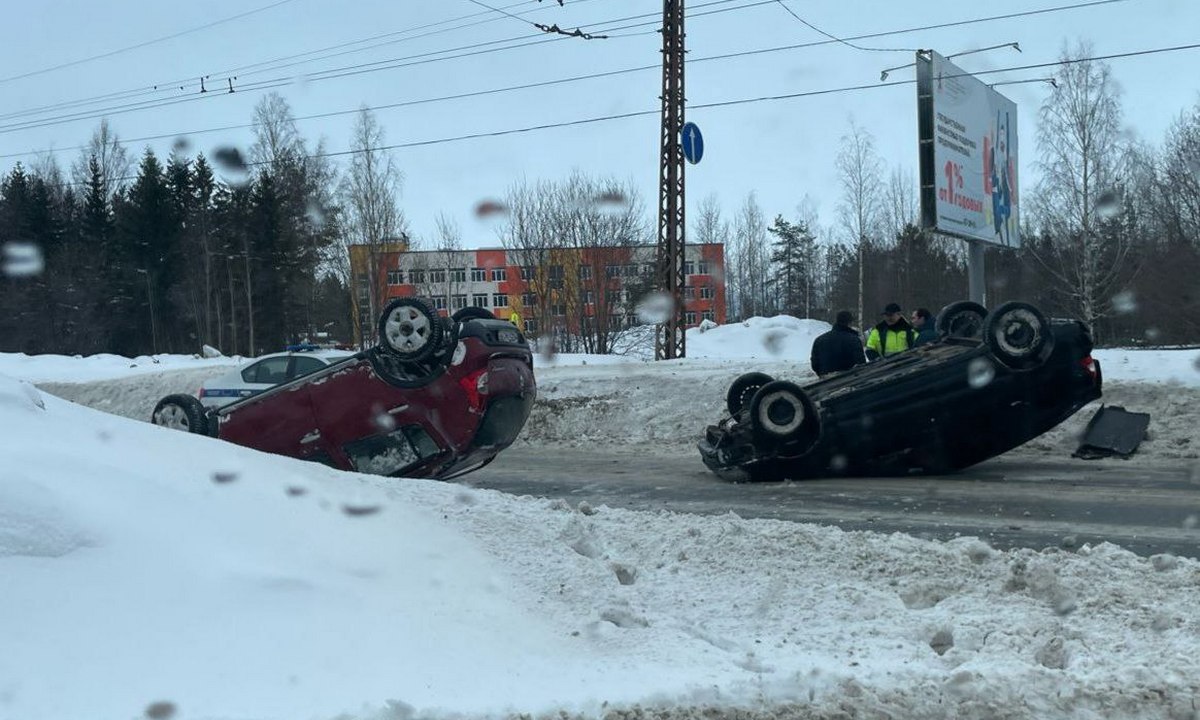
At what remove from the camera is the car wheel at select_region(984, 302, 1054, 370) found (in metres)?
10.7

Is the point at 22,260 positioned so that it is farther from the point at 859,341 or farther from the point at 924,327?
the point at 859,341

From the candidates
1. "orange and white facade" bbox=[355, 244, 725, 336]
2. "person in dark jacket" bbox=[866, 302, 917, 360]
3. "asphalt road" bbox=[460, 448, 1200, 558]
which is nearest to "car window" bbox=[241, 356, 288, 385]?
"asphalt road" bbox=[460, 448, 1200, 558]

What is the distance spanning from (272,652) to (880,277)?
4984 centimetres

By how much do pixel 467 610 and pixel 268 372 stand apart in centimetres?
1352

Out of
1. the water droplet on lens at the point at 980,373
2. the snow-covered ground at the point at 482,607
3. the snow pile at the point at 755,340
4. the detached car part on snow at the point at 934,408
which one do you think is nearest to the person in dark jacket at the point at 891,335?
the detached car part on snow at the point at 934,408

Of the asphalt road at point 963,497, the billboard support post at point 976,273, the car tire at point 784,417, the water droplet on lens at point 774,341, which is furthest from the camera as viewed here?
the water droplet on lens at point 774,341

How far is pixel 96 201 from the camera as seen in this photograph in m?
50.6

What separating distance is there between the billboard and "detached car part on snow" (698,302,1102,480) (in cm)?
953

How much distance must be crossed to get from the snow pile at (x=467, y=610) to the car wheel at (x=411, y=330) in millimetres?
3261

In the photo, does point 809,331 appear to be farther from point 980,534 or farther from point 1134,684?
point 1134,684

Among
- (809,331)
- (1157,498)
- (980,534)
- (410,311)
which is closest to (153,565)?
(410,311)

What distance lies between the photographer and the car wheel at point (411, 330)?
9.33m

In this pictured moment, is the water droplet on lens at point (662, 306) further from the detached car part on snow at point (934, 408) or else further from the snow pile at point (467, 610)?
the snow pile at point (467, 610)

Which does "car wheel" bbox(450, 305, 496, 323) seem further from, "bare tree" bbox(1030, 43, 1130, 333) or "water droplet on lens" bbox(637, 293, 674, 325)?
"bare tree" bbox(1030, 43, 1130, 333)
